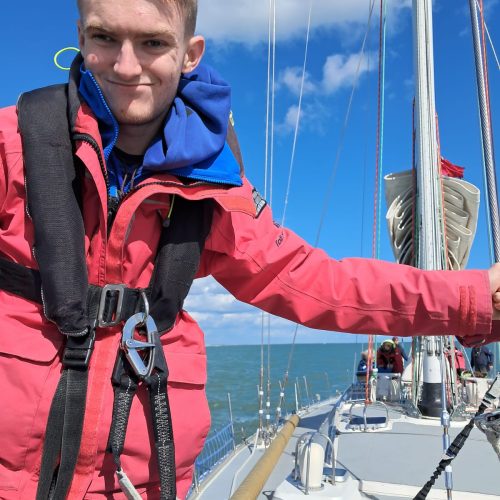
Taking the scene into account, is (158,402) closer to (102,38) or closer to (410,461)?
(102,38)

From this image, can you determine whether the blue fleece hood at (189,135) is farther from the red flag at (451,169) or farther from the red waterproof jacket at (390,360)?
the red waterproof jacket at (390,360)

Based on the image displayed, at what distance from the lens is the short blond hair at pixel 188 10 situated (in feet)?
4.75

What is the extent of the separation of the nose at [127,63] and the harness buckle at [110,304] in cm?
52

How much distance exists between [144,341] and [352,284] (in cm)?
70

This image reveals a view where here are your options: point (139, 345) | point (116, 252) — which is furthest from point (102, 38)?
point (139, 345)

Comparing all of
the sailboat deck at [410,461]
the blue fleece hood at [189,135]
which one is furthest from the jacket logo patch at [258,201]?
the sailboat deck at [410,461]

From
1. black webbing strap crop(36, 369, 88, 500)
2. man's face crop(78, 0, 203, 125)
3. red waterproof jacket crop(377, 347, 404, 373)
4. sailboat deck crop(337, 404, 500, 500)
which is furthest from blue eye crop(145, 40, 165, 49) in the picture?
red waterproof jacket crop(377, 347, 404, 373)

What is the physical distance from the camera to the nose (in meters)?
1.41

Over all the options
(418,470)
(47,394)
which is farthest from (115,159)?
(418,470)

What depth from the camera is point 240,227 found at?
164 cm

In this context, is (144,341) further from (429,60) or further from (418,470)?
(429,60)

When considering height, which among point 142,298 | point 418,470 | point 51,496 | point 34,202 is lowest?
point 418,470

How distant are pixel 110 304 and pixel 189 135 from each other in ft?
1.57

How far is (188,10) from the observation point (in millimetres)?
1516
